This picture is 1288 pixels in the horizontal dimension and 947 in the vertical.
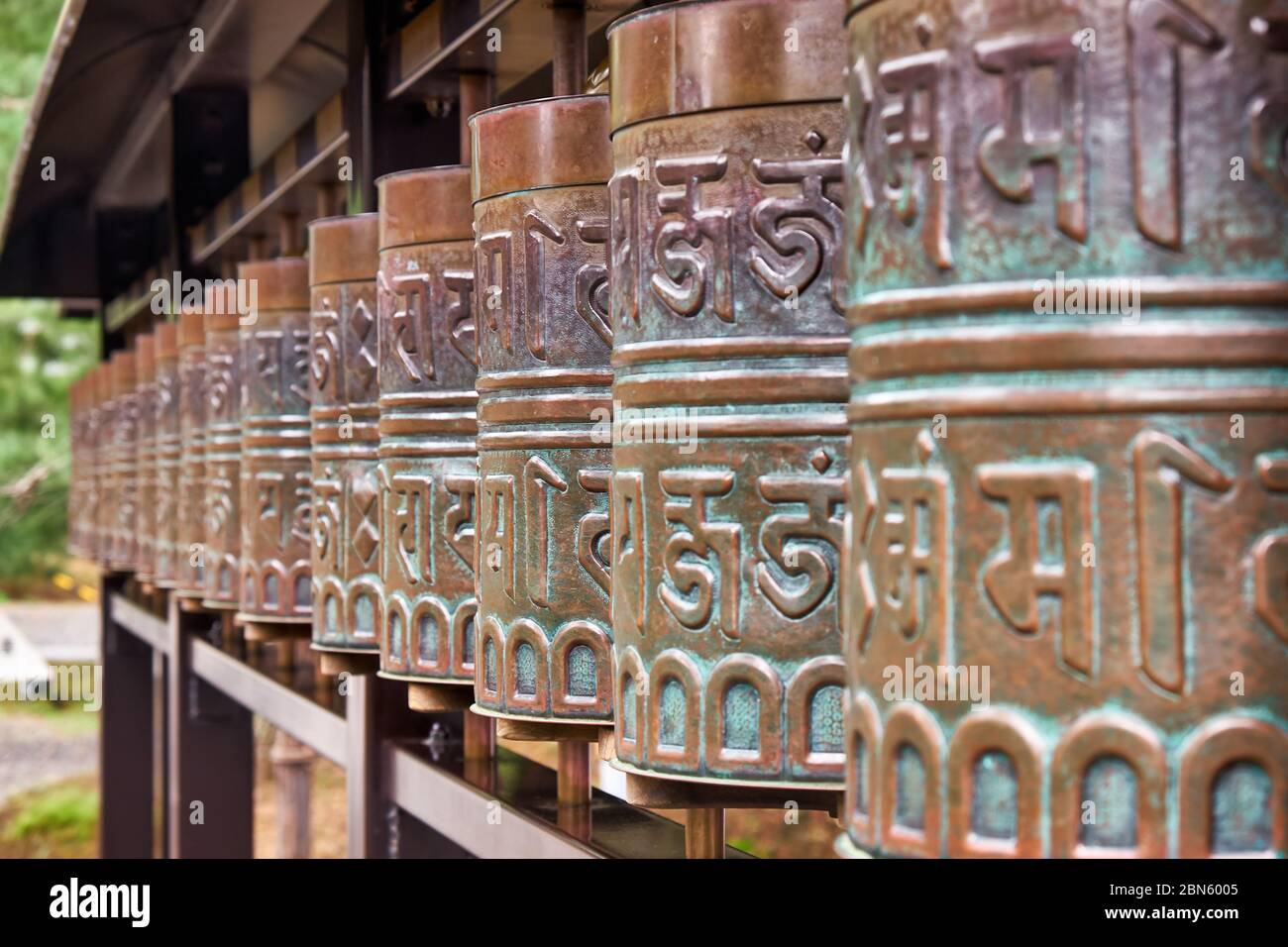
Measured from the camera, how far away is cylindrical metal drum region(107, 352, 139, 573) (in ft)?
25.7

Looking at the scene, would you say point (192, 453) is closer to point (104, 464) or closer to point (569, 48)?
point (569, 48)

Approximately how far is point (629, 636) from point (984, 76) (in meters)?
0.76

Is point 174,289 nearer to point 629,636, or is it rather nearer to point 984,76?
point 629,636

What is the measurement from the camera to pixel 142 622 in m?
9.23

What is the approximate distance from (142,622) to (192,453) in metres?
3.66

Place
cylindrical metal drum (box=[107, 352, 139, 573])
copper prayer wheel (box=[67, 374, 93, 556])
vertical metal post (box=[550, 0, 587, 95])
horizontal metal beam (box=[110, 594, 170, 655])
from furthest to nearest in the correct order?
copper prayer wheel (box=[67, 374, 93, 556]), horizontal metal beam (box=[110, 594, 170, 655]), cylindrical metal drum (box=[107, 352, 139, 573]), vertical metal post (box=[550, 0, 587, 95])

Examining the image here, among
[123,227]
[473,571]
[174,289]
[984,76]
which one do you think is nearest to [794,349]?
[984,76]

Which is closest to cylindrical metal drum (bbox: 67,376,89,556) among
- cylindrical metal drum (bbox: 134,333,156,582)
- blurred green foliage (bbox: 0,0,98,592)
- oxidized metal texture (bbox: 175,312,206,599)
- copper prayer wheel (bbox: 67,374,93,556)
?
copper prayer wheel (bbox: 67,374,93,556)

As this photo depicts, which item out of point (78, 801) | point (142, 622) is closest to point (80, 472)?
point (142, 622)

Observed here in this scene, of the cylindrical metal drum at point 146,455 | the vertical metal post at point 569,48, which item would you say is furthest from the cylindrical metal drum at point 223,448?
the vertical metal post at point 569,48

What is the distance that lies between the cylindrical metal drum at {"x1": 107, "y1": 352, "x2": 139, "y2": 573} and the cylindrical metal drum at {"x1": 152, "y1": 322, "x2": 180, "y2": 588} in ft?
3.41

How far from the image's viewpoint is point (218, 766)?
769 cm

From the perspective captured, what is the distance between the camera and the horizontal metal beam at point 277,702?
16.3 ft

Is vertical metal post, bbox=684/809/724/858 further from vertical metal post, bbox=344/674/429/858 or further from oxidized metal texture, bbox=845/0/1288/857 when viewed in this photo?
vertical metal post, bbox=344/674/429/858
